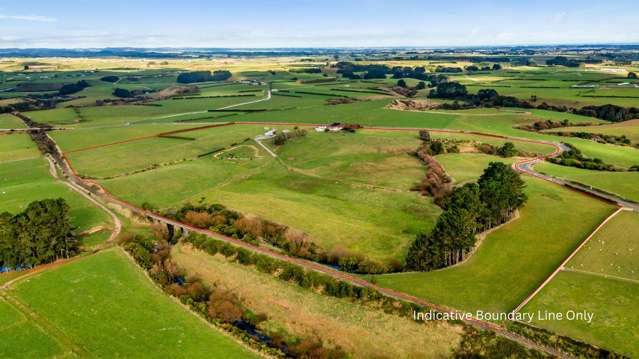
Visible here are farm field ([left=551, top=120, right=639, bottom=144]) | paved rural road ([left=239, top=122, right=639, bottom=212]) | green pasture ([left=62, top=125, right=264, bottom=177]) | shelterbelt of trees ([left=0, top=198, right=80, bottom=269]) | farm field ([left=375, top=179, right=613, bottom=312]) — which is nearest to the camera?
farm field ([left=375, top=179, right=613, bottom=312])

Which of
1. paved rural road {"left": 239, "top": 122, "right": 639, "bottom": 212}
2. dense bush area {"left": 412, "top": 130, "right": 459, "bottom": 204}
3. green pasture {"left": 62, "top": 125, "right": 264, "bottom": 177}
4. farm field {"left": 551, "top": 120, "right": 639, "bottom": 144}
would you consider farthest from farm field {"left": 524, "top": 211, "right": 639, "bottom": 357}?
farm field {"left": 551, "top": 120, "right": 639, "bottom": 144}

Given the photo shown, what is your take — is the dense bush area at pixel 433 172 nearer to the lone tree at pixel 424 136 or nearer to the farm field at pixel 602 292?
the lone tree at pixel 424 136

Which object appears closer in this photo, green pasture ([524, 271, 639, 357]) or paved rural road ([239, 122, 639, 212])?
green pasture ([524, 271, 639, 357])

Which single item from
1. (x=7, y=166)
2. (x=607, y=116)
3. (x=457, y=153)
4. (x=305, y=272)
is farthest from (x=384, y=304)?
(x=607, y=116)

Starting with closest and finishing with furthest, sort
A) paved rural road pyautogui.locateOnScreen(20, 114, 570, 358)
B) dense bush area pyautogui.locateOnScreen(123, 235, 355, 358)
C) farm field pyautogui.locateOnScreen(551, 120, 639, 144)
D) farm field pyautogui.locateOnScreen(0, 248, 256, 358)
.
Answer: paved rural road pyautogui.locateOnScreen(20, 114, 570, 358)
farm field pyautogui.locateOnScreen(0, 248, 256, 358)
dense bush area pyautogui.locateOnScreen(123, 235, 355, 358)
farm field pyautogui.locateOnScreen(551, 120, 639, 144)

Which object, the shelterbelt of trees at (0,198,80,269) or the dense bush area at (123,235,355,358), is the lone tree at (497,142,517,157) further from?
the shelterbelt of trees at (0,198,80,269)

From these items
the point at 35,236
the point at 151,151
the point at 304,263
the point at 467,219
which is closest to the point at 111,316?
the point at 35,236
